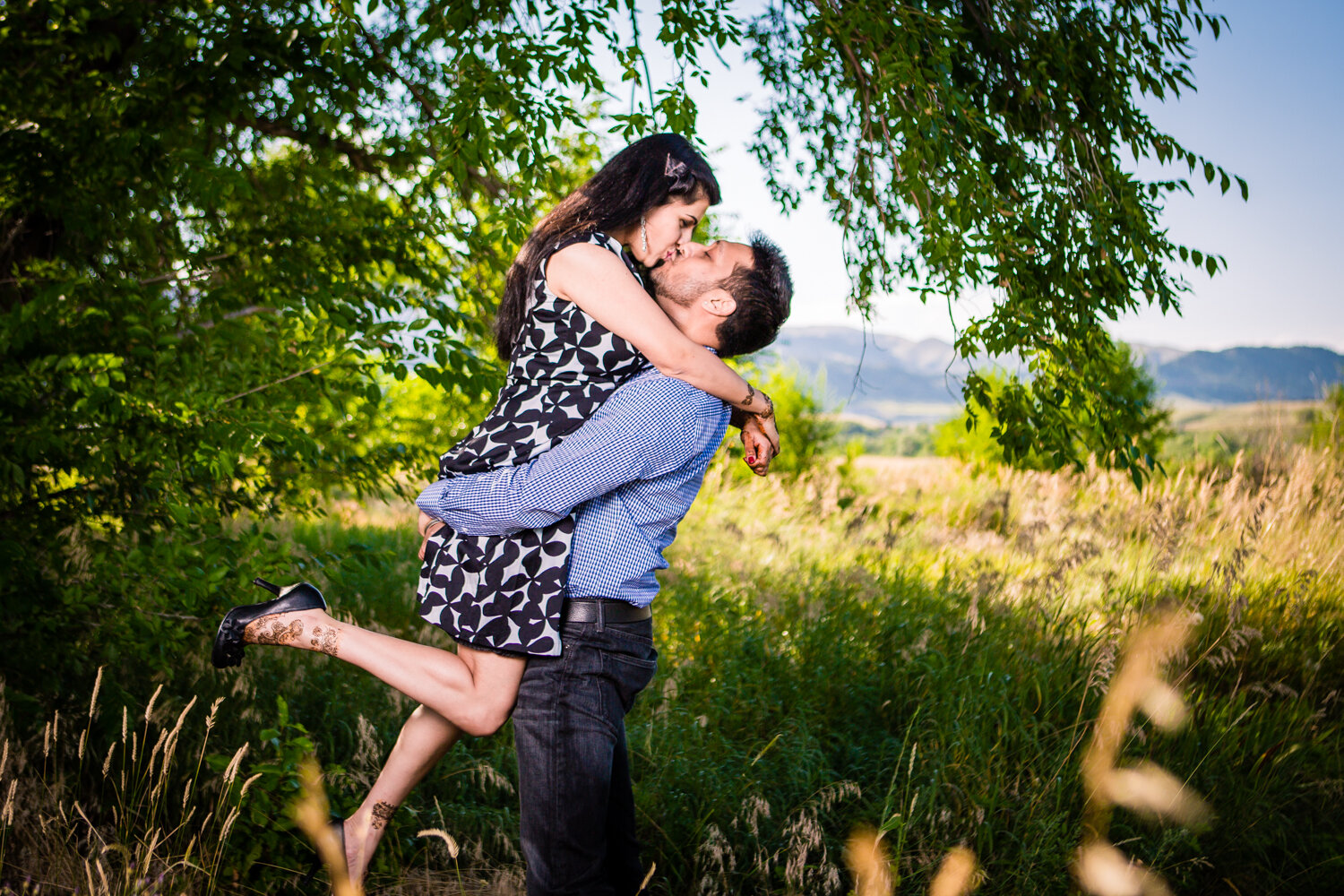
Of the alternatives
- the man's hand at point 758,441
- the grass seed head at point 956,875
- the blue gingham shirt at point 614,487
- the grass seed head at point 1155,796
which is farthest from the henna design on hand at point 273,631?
the grass seed head at point 1155,796

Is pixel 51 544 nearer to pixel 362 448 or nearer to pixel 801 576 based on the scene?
pixel 362 448

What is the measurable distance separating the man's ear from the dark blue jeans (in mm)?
775

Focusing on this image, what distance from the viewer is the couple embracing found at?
1.79 m

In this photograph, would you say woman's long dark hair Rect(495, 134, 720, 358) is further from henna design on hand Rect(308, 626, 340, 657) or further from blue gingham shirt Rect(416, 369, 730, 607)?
henna design on hand Rect(308, 626, 340, 657)

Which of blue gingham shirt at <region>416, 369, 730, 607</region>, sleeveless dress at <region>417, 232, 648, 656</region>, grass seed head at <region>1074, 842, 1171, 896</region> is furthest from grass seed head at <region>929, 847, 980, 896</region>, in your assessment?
sleeveless dress at <region>417, 232, 648, 656</region>

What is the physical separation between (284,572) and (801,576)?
3.06 m

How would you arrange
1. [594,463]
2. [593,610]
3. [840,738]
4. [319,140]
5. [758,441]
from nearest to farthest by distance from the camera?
[594,463]
[593,610]
[758,441]
[840,738]
[319,140]

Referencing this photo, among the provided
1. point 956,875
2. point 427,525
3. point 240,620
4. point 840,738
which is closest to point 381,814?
point 240,620

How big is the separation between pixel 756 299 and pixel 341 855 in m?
1.71

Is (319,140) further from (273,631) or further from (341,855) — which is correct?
(341,855)

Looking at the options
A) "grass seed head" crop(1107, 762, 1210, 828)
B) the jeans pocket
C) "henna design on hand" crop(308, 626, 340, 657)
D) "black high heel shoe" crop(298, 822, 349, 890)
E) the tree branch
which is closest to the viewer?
the jeans pocket

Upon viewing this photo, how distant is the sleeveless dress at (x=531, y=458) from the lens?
5.90 feet

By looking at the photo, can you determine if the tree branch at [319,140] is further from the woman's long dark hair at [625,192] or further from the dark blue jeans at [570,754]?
the dark blue jeans at [570,754]

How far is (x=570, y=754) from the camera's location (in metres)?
1.79
